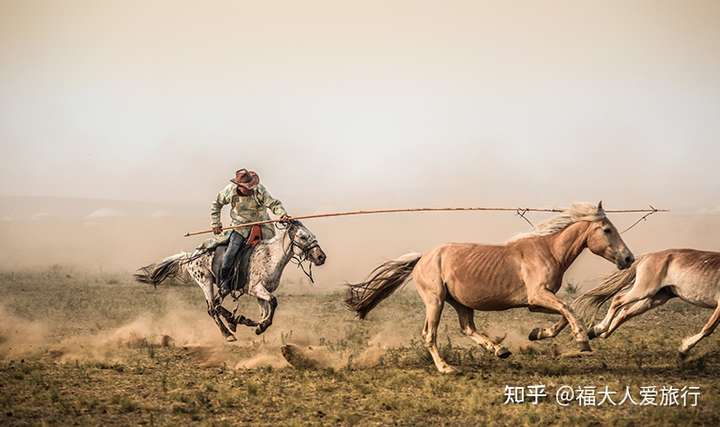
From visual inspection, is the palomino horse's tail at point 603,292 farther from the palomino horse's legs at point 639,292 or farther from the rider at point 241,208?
the rider at point 241,208

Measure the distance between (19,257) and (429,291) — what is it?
1093 inches

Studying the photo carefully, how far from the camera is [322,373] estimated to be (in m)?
10.2

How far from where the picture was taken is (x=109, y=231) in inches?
1778

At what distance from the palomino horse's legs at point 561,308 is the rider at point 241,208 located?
Answer: 3.73 metres

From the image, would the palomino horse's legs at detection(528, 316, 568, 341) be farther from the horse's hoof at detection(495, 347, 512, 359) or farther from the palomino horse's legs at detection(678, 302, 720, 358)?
the palomino horse's legs at detection(678, 302, 720, 358)

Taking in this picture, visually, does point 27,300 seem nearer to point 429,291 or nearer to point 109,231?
point 429,291

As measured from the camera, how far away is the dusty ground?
27.6 ft

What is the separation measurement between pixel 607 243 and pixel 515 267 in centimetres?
113

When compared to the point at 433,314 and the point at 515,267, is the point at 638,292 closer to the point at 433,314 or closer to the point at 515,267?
the point at 515,267

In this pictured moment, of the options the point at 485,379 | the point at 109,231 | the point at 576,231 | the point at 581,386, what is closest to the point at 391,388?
the point at 485,379

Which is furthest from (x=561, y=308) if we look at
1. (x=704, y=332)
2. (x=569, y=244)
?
(x=704, y=332)

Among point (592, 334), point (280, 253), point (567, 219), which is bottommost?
point (592, 334)

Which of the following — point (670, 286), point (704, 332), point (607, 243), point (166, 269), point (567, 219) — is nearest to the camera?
point (607, 243)

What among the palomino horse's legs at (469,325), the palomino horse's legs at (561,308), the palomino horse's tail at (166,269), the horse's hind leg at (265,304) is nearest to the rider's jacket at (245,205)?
the horse's hind leg at (265,304)
